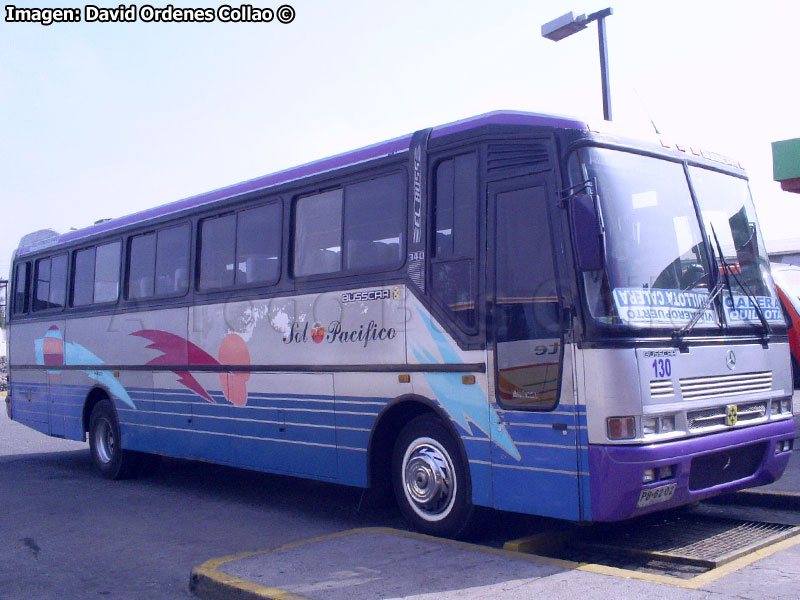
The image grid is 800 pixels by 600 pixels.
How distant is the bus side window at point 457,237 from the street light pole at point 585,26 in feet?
20.1

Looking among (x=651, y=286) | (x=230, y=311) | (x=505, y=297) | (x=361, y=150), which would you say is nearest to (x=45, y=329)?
(x=230, y=311)

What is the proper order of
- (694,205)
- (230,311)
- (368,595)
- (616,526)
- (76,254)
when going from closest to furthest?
(368,595)
(694,205)
(616,526)
(230,311)
(76,254)

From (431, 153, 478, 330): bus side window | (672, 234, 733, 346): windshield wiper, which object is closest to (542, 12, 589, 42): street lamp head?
(431, 153, 478, 330): bus side window

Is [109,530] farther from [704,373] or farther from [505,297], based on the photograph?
[704,373]

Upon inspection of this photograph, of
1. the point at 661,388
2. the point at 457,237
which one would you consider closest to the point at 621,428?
the point at 661,388

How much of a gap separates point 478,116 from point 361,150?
1.44 m

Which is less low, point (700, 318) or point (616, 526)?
point (700, 318)

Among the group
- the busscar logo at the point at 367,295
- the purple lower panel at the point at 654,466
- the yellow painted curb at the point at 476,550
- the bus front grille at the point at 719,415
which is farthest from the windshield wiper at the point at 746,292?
the busscar logo at the point at 367,295

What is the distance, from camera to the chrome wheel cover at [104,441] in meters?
11.5

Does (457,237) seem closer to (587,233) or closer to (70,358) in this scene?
(587,233)

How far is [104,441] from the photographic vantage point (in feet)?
38.4

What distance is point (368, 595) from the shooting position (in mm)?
5250

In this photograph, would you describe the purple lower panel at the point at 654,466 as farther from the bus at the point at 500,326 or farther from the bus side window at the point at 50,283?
the bus side window at the point at 50,283

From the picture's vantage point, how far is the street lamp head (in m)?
12.7
